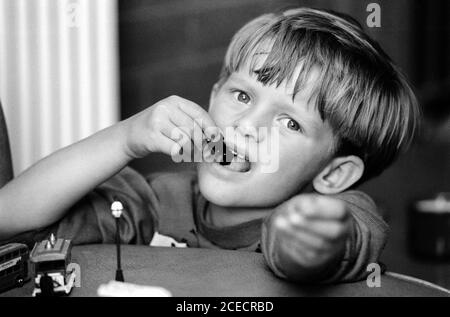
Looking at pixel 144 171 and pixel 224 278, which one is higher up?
pixel 224 278

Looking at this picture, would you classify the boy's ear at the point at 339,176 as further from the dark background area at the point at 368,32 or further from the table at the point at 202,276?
the dark background area at the point at 368,32

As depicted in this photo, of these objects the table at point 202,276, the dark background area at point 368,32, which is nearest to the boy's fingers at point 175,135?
the table at point 202,276

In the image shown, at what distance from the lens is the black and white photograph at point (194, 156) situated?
69 cm

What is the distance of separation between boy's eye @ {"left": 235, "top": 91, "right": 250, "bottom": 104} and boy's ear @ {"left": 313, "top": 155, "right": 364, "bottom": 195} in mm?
165

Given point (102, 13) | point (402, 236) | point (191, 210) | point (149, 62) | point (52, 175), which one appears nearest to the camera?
point (52, 175)

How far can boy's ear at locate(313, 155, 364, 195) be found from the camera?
1013 millimetres

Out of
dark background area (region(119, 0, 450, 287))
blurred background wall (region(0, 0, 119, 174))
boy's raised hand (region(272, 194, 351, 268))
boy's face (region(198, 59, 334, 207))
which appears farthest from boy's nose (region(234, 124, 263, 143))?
dark background area (region(119, 0, 450, 287))

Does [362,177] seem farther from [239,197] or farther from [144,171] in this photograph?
[144,171]

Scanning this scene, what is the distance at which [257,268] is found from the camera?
77cm

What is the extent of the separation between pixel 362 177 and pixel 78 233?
17.5 inches

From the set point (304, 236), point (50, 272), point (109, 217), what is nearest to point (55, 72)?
point (109, 217)

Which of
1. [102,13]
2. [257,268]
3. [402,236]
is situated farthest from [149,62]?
[402,236]

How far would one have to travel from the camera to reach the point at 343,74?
928mm
